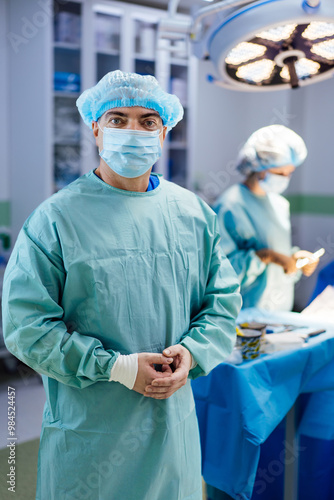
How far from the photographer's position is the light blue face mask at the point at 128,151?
3.88 feet

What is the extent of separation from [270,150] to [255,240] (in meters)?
0.41

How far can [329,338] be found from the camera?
71.2 inches

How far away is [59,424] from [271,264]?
1392 millimetres

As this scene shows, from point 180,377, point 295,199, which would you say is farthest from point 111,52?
point 180,377

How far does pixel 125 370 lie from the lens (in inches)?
43.3

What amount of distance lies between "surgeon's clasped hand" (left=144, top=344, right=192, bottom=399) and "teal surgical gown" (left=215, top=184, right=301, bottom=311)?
42.5 inches

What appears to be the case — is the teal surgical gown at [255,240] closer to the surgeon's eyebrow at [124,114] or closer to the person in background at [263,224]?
the person in background at [263,224]

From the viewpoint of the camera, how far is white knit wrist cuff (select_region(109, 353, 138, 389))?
1.09 metres

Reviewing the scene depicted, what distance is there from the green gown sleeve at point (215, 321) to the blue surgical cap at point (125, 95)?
0.38 metres

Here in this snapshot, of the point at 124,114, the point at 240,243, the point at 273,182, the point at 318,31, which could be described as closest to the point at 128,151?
the point at 124,114

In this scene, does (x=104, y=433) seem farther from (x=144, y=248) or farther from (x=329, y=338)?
(x=329, y=338)

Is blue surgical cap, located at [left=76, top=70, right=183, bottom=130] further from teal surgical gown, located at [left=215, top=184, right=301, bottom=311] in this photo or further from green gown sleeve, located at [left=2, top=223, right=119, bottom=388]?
teal surgical gown, located at [left=215, top=184, right=301, bottom=311]

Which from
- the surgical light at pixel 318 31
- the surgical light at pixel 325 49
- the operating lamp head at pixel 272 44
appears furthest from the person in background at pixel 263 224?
the surgical light at pixel 318 31

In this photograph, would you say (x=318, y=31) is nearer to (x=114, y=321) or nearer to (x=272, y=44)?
(x=272, y=44)
